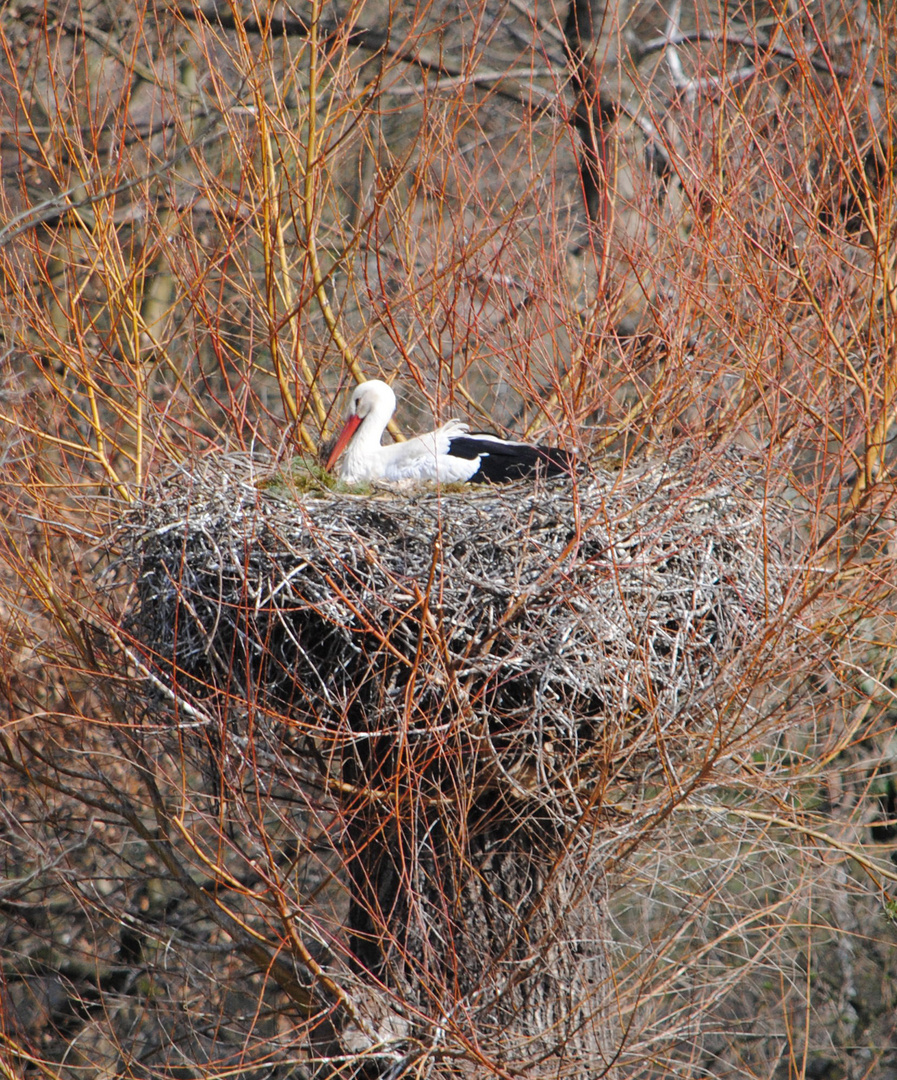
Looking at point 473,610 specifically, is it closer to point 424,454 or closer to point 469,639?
point 469,639

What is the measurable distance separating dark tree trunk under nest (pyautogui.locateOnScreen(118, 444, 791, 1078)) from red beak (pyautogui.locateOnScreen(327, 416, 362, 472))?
34.0 inches

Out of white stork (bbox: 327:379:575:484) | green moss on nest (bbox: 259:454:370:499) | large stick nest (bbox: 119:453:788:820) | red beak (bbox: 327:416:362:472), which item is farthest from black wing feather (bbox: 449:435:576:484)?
red beak (bbox: 327:416:362:472)

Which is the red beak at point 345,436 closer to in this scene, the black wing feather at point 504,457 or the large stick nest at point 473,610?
the black wing feather at point 504,457

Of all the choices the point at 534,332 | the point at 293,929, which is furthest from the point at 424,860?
the point at 534,332

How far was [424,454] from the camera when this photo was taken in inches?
183

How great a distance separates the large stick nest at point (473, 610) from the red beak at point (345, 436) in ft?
3.21

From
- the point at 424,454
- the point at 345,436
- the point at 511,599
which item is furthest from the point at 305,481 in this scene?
the point at 511,599

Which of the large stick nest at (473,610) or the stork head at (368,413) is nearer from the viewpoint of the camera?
the large stick nest at (473,610)

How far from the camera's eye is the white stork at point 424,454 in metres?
4.43

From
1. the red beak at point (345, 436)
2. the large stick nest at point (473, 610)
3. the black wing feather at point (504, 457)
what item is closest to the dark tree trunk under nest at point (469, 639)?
the large stick nest at point (473, 610)

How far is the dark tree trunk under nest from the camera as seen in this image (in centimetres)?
359

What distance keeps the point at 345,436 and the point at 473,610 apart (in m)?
1.61

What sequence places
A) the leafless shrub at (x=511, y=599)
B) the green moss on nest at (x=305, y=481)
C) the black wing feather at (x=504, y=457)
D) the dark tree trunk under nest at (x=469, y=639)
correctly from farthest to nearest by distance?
the black wing feather at (x=504, y=457) < the green moss on nest at (x=305, y=481) < the leafless shrub at (x=511, y=599) < the dark tree trunk under nest at (x=469, y=639)

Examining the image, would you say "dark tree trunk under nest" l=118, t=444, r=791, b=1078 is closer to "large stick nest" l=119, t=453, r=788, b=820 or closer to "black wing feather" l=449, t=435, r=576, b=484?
"large stick nest" l=119, t=453, r=788, b=820
